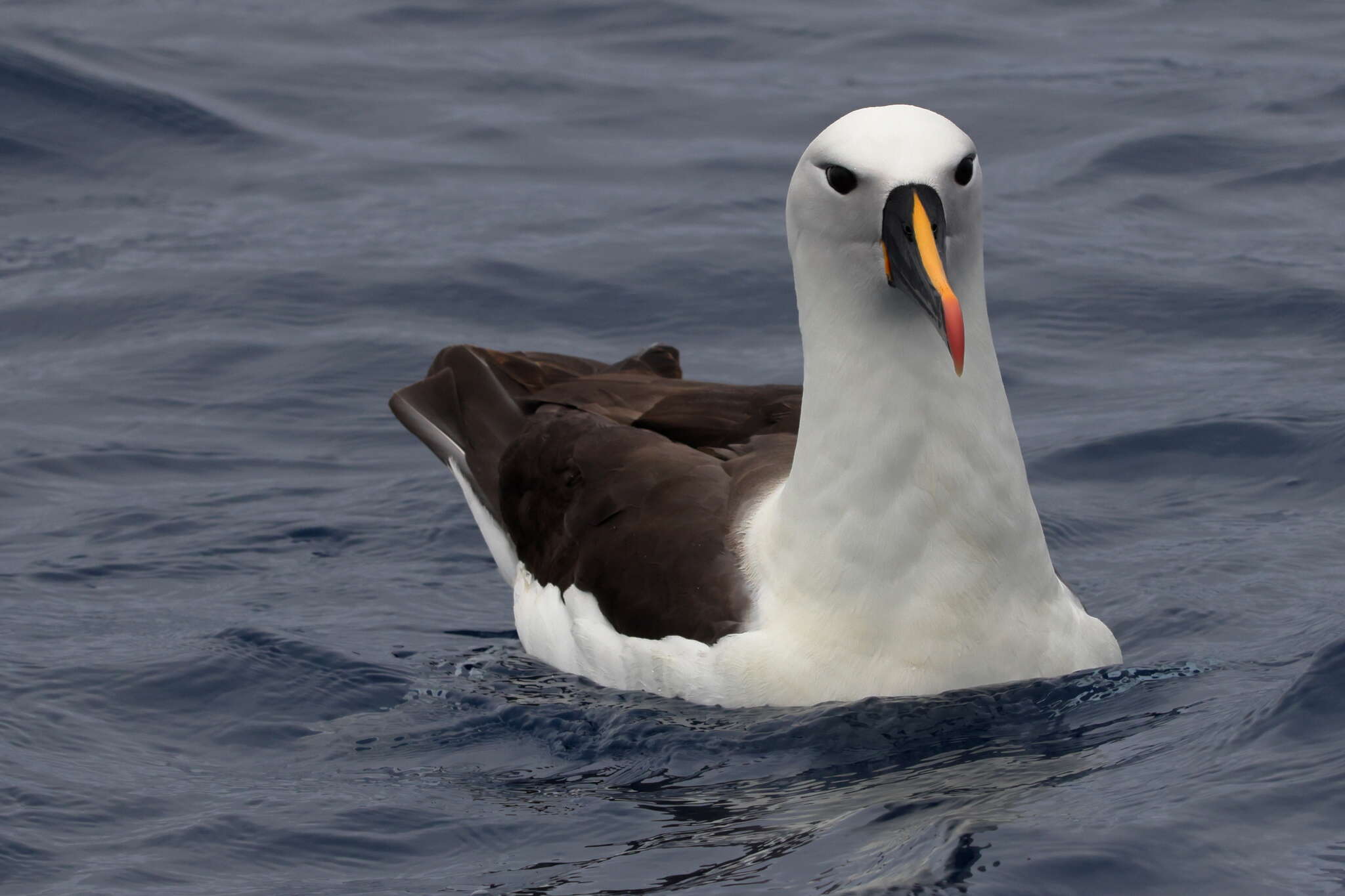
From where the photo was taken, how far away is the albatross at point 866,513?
19.5 ft

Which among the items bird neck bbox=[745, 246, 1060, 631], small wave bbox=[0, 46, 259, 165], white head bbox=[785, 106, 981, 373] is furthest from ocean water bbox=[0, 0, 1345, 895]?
white head bbox=[785, 106, 981, 373]

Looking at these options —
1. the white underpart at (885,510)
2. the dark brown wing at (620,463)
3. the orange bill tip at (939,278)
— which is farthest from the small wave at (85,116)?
the orange bill tip at (939,278)

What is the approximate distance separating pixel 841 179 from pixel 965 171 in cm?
37

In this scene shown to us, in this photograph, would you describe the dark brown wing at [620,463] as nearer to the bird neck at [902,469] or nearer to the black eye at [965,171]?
the bird neck at [902,469]

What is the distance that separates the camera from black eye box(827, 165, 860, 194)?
5973mm

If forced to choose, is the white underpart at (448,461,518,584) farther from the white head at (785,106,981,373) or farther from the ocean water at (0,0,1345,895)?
the white head at (785,106,981,373)

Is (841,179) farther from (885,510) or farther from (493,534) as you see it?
(493,534)

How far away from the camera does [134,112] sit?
14.7 m

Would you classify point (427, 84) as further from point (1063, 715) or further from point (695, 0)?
point (1063, 715)

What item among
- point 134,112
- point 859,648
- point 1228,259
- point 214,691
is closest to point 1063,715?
point 859,648

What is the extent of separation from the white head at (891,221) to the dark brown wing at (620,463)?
95 cm

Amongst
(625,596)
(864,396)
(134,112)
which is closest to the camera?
(864,396)

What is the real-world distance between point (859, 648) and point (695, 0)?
40.5 feet

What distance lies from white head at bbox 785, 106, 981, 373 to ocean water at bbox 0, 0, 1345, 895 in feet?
4.18
